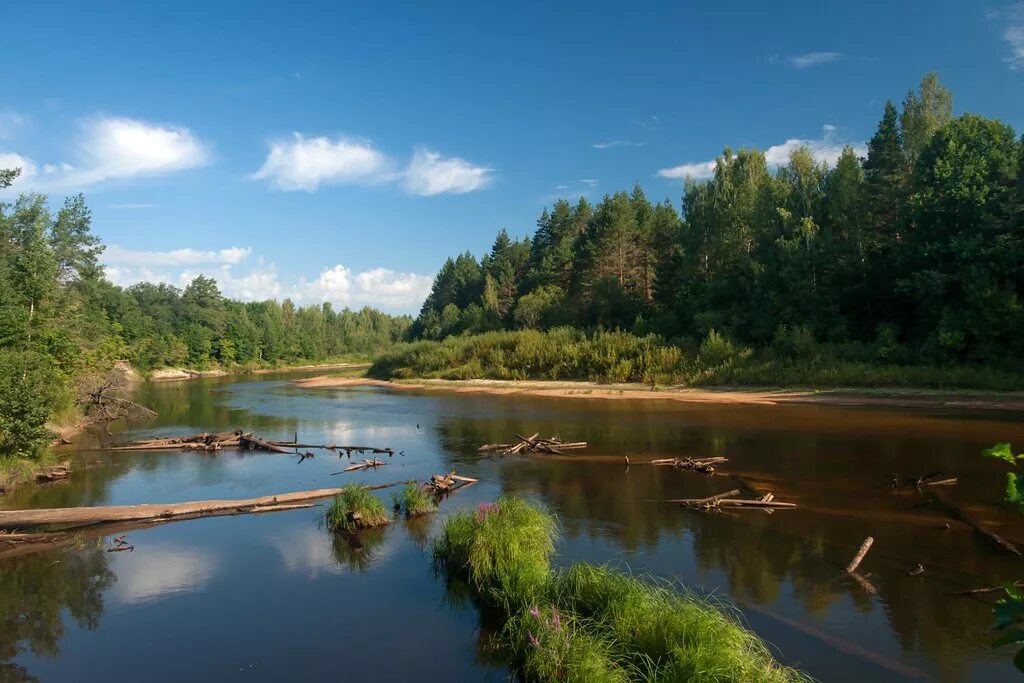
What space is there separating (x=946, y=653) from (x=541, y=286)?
7868cm

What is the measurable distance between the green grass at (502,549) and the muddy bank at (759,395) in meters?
29.9

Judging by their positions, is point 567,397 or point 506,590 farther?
point 567,397

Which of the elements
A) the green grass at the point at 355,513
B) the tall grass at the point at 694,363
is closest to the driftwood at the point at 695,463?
the green grass at the point at 355,513

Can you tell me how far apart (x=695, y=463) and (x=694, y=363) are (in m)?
28.4

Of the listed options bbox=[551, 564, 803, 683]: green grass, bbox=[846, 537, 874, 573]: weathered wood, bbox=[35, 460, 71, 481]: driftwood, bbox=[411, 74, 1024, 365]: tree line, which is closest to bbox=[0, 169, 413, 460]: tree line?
bbox=[35, 460, 71, 481]: driftwood

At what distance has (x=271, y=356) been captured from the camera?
125 metres

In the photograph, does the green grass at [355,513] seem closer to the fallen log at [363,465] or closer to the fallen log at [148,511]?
the fallen log at [148,511]

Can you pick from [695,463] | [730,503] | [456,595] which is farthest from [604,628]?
[695,463]

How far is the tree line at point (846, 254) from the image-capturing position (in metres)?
36.7

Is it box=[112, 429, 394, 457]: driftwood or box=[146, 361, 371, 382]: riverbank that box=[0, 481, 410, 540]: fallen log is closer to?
box=[112, 429, 394, 457]: driftwood

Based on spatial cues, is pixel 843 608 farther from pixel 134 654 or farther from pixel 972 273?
pixel 972 273

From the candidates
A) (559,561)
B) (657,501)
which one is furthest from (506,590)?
(657,501)

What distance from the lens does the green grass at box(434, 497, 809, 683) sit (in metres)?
7.56

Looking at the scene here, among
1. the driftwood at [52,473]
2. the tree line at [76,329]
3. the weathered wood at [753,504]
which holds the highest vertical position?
the tree line at [76,329]
